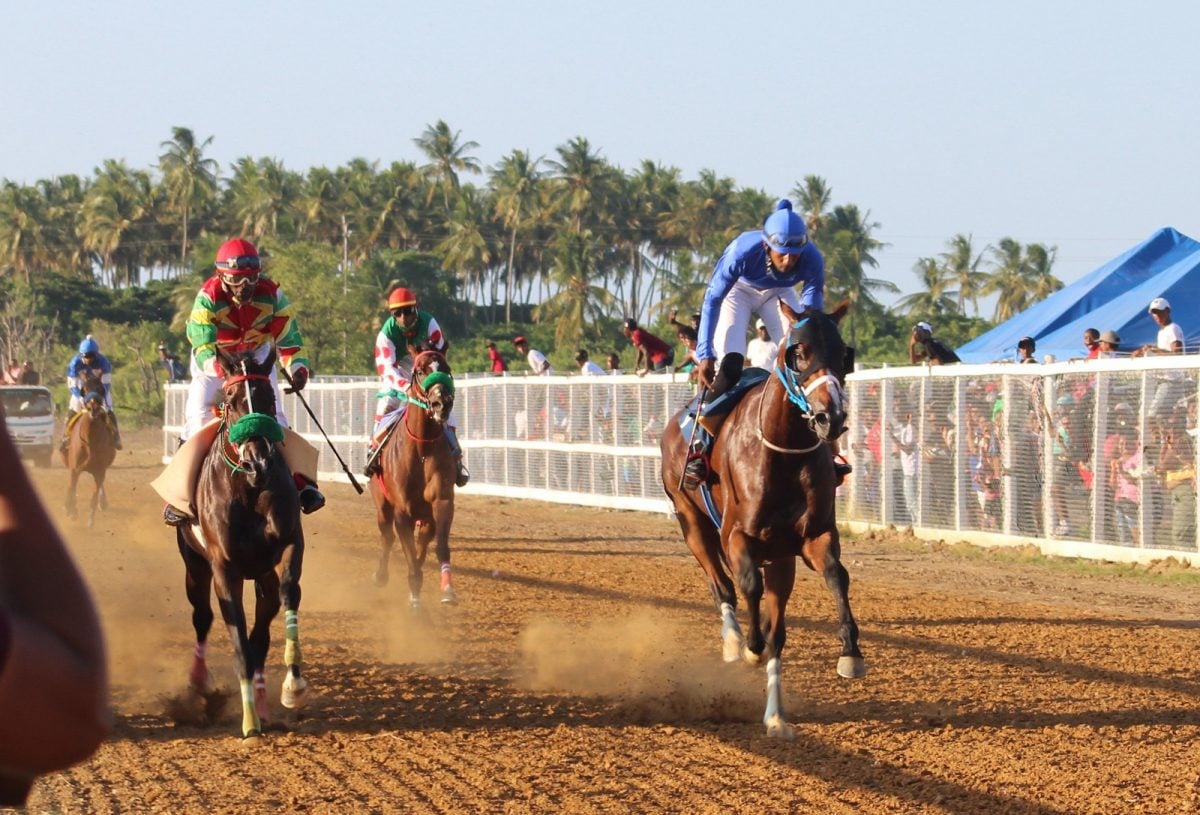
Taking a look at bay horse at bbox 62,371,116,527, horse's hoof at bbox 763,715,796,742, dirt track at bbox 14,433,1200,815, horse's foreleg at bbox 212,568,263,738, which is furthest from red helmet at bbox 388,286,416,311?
bay horse at bbox 62,371,116,527

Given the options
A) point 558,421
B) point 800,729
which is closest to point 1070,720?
point 800,729

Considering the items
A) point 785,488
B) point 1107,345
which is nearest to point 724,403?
point 785,488

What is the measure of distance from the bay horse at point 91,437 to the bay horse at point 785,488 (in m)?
15.2

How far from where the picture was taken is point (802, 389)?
7.95 meters

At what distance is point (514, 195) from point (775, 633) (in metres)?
97.2

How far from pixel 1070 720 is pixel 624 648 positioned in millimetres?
3691

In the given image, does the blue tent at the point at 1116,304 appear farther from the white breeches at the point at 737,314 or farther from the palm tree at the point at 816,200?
the palm tree at the point at 816,200

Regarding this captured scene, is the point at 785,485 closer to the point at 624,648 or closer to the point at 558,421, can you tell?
the point at 624,648

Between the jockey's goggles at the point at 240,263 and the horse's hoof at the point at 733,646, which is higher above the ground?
the jockey's goggles at the point at 240,263

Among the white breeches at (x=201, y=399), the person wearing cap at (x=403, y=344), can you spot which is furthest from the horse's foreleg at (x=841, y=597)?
the person wearing cap at (x=403, y=344)

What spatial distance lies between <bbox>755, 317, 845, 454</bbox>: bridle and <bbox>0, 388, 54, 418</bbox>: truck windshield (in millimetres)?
32206

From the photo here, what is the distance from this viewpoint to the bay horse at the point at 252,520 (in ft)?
26.9

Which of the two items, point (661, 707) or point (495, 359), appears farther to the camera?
point (495, 359)

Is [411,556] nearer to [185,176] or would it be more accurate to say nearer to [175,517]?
[175,517]
